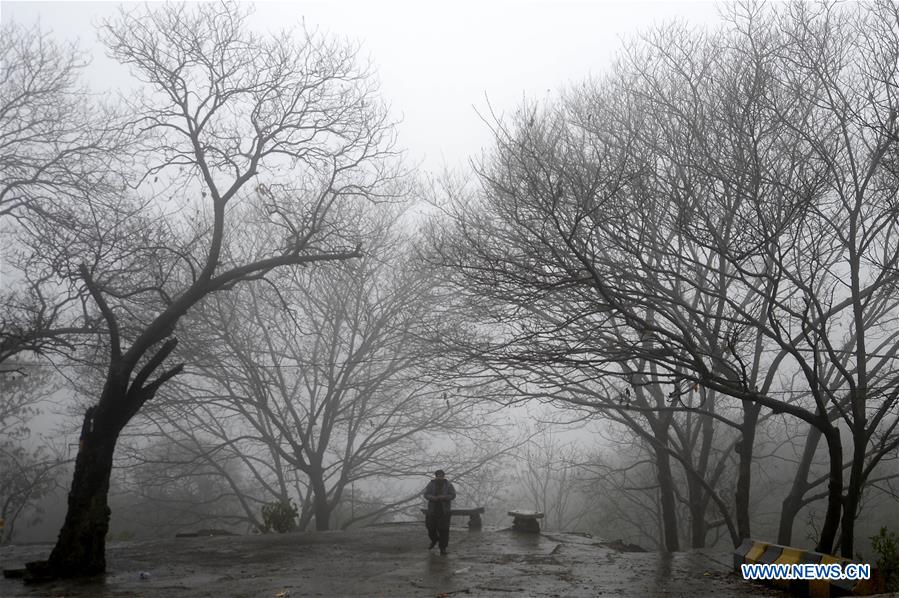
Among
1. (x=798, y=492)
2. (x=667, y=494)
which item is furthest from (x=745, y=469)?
(x=667, y=494)

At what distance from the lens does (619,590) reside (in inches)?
401

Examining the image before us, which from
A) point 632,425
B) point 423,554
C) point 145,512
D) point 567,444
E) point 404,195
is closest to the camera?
point 423,554

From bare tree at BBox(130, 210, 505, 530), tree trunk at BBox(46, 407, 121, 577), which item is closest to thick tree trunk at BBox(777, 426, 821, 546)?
bare tree at BBox(130, 210, 505, 530)

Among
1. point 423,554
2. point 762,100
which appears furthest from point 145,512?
point 762,100

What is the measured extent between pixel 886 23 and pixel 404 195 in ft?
45.5

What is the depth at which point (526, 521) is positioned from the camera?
59.0 feet

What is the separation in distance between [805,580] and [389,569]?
20.5 feet

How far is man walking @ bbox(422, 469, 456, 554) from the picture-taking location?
13.9 m

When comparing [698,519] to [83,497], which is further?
[698,519]

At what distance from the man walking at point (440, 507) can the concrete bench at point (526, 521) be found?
4.19 metres

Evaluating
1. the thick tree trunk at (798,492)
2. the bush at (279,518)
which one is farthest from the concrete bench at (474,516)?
the thick tree trunk at (798,492)

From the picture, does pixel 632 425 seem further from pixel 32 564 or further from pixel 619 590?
pixel 32 564

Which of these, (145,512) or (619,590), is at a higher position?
(145,512)

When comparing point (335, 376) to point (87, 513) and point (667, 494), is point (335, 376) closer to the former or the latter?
point (667, 494)
